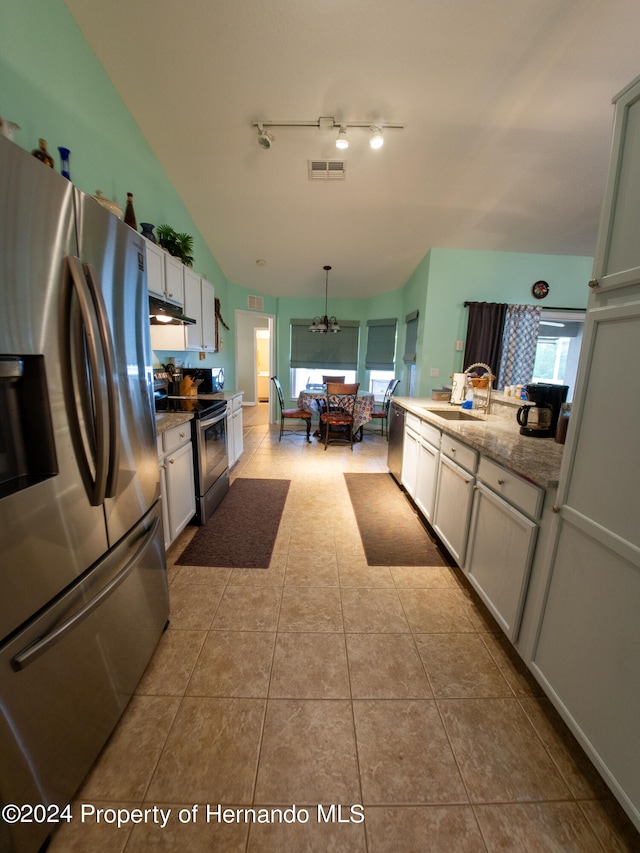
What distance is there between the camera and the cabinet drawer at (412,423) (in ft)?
9.07

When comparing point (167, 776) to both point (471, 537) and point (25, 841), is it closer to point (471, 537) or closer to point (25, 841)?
point (25, 841)

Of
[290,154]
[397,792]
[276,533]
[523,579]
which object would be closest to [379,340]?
[290,154]

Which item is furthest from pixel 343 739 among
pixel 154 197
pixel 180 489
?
pixel 154 197

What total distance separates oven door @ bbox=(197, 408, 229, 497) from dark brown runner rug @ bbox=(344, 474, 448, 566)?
1.30 m

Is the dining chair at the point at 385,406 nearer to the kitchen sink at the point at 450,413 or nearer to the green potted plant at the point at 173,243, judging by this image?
the kitchen sink at the point at 450,413

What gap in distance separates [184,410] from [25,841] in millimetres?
1967

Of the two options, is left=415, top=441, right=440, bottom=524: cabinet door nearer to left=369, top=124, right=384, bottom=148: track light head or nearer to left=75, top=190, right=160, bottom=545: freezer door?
left=75, top=190, right=160, bottom=545: freezer door

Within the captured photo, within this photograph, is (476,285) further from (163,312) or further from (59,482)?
(59,482)

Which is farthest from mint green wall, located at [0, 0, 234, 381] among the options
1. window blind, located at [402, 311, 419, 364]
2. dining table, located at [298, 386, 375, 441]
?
window blind, located at [402, 311, 419, 364]

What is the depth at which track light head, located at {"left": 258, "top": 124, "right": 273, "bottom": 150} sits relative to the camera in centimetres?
257

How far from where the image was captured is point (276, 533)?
2467 mm

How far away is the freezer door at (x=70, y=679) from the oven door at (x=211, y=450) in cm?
119

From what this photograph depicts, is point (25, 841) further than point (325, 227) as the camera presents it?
No

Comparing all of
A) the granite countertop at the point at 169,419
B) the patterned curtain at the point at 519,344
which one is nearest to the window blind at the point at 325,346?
the patterned curtain at the point at 519,344
